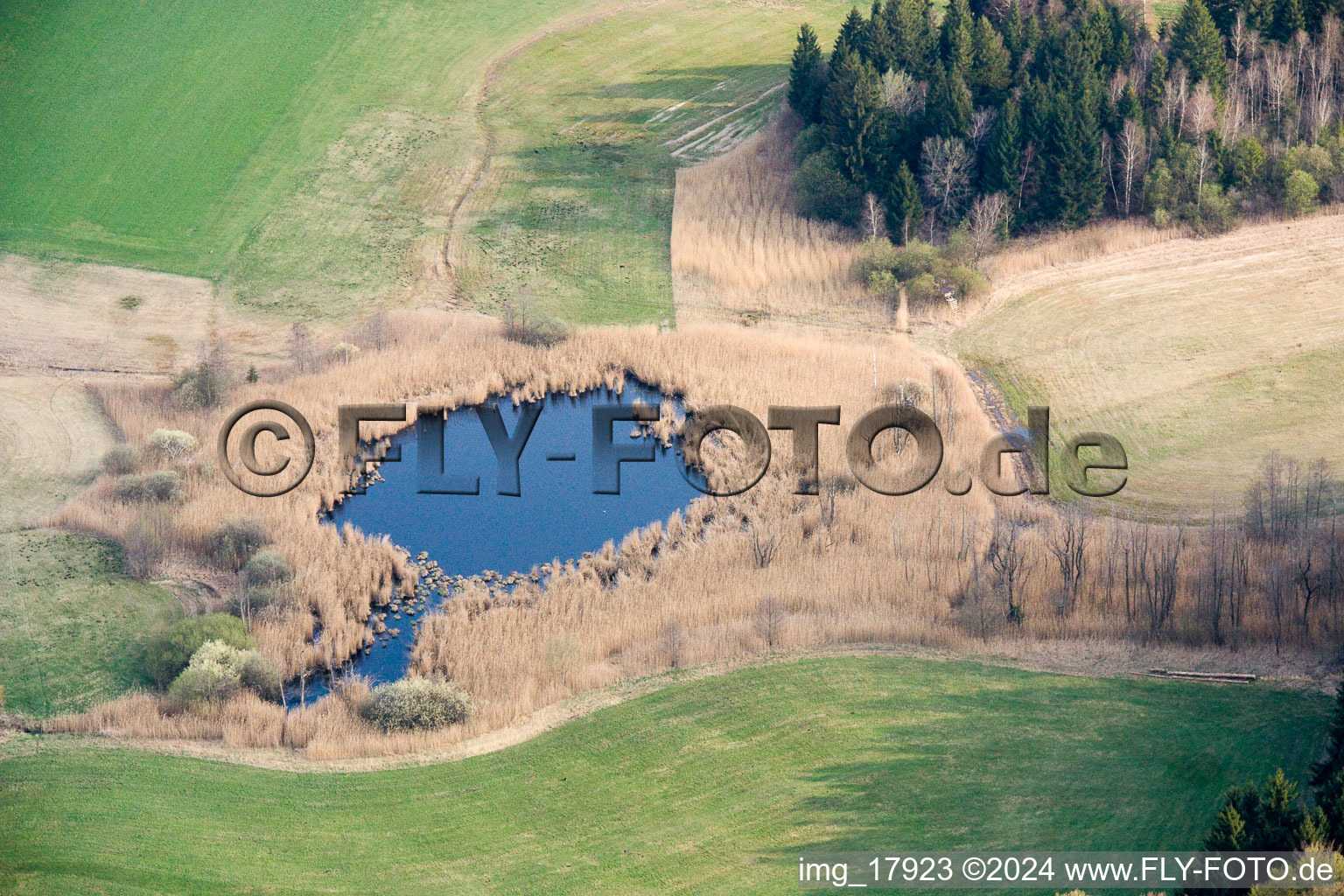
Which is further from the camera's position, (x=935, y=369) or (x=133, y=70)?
(x=133, y=70)

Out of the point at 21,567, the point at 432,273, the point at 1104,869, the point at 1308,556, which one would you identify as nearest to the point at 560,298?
the point at 432,273

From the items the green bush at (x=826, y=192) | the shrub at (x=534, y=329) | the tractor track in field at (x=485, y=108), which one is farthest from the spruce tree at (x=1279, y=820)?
the tractor track in field at (x=485, y=108)

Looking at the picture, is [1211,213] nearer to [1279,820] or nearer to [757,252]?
[757,252]

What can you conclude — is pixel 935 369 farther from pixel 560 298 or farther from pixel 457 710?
pixel 457 710

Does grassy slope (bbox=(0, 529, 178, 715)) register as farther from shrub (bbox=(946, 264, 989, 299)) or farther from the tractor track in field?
shrub (bbox=(946, 264, 989, 299))

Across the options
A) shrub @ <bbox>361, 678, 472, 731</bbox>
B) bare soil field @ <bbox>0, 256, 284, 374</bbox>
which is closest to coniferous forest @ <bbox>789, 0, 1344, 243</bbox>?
bare soil field @ <bbox>0, 256, 284, 374</bbox>

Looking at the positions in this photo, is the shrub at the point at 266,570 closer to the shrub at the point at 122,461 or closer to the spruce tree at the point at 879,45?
the shrub at the point at 122,461
